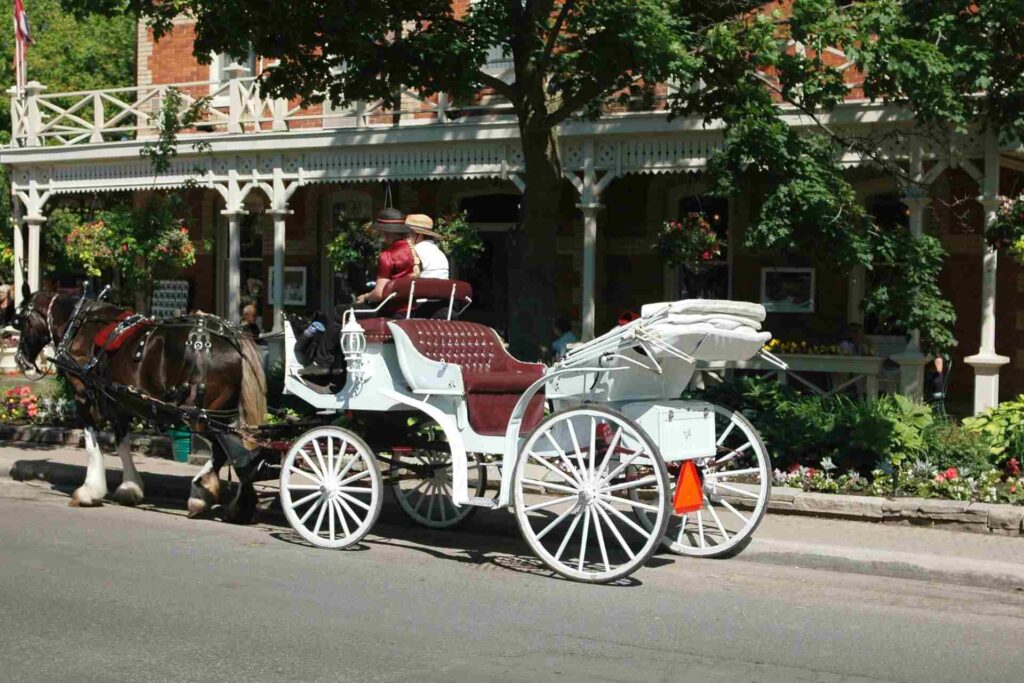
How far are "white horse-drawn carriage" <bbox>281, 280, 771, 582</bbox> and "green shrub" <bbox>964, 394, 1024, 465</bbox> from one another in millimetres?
2579

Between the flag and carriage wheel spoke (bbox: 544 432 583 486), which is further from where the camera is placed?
the flag

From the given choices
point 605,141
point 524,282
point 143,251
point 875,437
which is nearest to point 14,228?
point 143,251

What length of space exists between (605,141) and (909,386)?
523 centimetres

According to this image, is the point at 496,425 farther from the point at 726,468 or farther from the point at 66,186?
the point at 66,186

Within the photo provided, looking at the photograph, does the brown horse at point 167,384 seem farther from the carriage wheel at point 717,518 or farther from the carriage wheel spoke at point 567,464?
the carriage wheel at point 717,518

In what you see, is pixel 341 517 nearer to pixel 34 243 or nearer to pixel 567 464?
pixel 567 464

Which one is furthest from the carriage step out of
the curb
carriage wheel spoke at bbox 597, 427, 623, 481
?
the curb

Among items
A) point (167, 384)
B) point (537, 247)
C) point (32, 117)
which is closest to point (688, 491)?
point (167, 384)

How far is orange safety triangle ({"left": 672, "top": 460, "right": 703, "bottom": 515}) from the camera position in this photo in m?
8.10

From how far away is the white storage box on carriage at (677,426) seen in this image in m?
8.15

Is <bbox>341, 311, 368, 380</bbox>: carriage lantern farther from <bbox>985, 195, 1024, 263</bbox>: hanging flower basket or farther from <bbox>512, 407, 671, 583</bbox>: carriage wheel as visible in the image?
<bbox>985, 195, 1024, 263</bbox>: hanging flower basket

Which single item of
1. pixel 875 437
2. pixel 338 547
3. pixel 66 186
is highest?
pixel 66 186

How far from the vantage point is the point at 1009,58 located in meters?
12.2

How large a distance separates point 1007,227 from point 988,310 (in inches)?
50.8
